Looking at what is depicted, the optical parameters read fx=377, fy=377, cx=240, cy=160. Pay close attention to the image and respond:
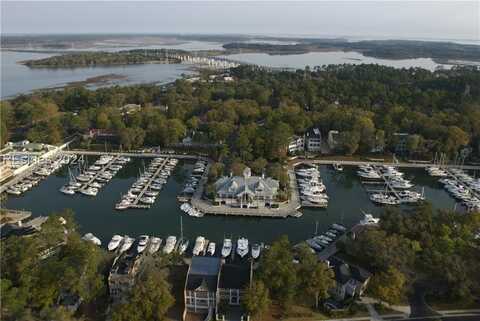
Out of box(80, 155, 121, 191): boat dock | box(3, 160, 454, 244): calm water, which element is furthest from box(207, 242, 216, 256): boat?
box(80, 155, 121, 191): boat dock

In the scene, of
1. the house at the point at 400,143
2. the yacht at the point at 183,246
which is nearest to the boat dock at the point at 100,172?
the yacht at the point at 183,246

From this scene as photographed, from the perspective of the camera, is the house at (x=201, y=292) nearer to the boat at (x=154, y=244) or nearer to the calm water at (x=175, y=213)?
the boat at (x=154, y=244)

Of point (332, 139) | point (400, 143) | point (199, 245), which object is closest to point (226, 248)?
point (199, 245)

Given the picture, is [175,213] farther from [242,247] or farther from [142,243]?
[242,247]

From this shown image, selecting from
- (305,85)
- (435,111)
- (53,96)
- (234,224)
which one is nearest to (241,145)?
(234,224)

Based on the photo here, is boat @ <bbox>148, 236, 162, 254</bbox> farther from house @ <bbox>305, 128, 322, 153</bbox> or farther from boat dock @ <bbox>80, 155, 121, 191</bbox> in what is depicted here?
house @ <bbox>305, 128, 322, 153</bbox>
